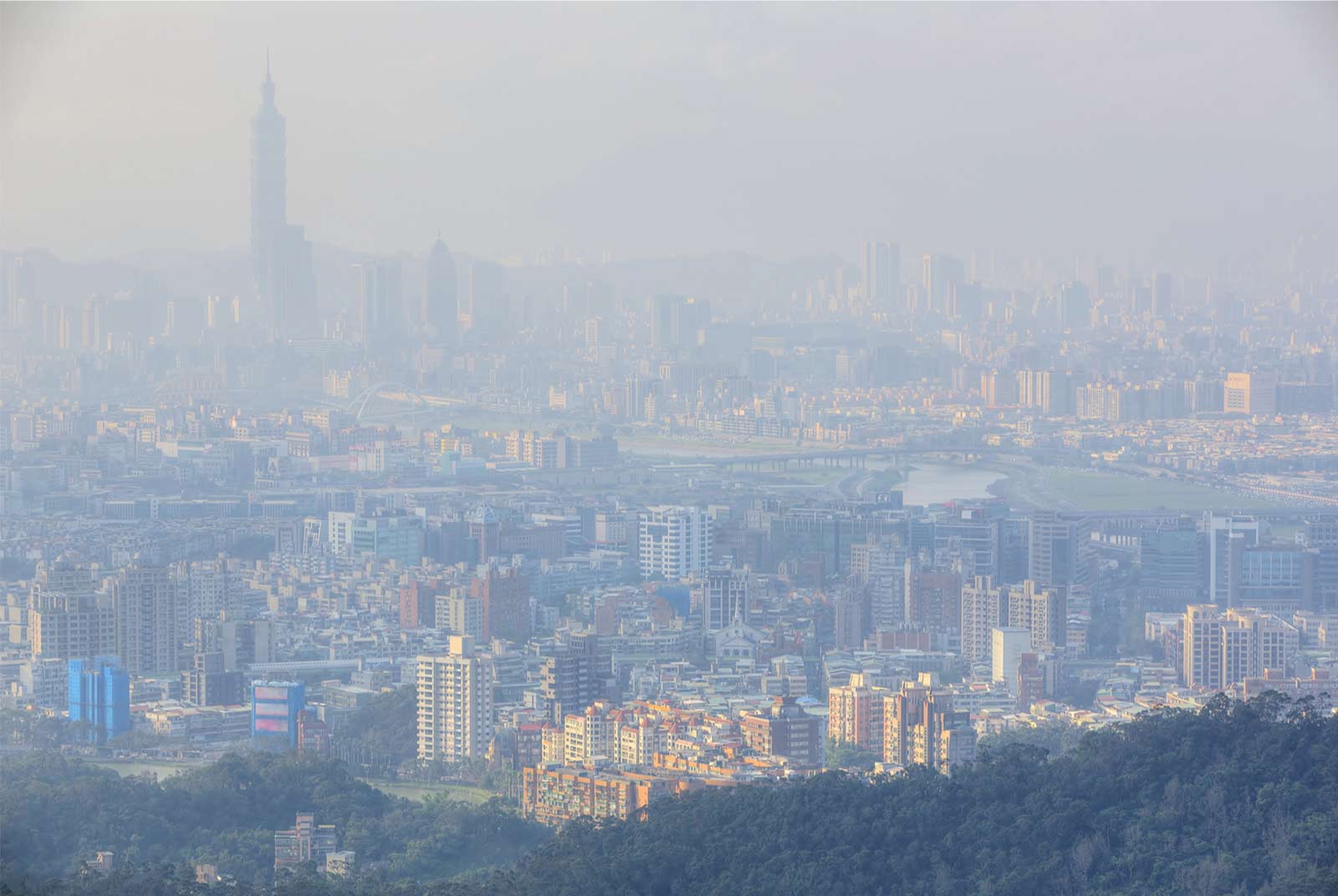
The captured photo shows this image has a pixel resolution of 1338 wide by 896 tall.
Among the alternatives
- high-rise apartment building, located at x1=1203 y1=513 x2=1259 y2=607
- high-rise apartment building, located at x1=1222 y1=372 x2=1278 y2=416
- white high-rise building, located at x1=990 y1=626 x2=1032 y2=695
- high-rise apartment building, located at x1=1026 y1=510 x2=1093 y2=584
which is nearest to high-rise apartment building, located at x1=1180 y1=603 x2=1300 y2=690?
white high-rise building, located at x1=990 y1=626 x2=1032 y2=695

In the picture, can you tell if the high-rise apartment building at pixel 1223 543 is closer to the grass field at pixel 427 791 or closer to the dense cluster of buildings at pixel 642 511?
the dense cluster of buildings at pixel 642 511

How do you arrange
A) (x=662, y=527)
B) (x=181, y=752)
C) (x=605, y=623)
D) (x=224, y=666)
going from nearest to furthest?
(x=181, y=752), (x=224, y=666), (x=605, y=623), (x=662, y=527)

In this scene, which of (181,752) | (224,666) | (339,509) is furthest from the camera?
(339,509)

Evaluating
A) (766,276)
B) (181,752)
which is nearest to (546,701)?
(181,752)

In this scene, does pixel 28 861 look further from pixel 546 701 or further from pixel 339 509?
pixel 339 509

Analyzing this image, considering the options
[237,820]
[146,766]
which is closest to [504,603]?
[146,766]

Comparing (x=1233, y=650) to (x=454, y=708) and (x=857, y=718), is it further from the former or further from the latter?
(x=454, y=708)

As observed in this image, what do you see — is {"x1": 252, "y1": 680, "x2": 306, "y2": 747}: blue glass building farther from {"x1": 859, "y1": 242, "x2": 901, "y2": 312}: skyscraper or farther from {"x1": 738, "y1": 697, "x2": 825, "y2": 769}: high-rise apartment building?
{"x1": 859, "y1": 242, "x2": 901, "y2": 312}: skyscraper

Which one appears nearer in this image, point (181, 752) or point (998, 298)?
point (181, 752)
